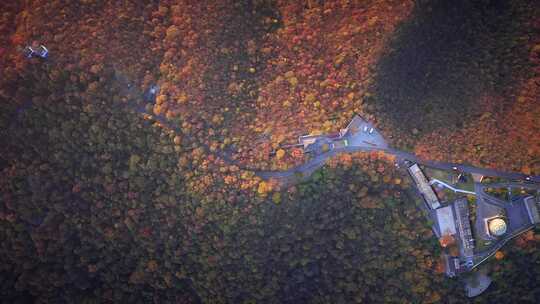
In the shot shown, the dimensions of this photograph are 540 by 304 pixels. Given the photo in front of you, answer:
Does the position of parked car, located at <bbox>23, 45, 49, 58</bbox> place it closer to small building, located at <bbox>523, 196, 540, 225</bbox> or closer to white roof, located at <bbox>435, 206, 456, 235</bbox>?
white roof, located at <bbox>435, 206, 456, 235</bbox>

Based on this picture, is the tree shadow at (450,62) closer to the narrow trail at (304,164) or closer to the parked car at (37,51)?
the narrow trail at (304,164)

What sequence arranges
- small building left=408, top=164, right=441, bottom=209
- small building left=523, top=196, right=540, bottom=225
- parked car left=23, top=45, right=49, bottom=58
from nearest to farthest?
small building left=523, top=196, right=540, bottom=225 → small building left=408, top=164, right=441, bottom=209 → parked car left=23, top=45, right=49, bottom=58

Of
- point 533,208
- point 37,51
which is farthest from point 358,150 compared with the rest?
point 37,51

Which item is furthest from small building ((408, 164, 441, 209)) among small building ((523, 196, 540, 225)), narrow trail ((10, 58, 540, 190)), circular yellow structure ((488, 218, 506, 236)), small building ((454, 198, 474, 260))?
small building ((523, 196, 540, 225))

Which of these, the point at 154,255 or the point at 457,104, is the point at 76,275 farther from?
the point at 457,104

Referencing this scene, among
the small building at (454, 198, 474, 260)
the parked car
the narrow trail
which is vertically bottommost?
the small building at (454, 198, 474, 260)

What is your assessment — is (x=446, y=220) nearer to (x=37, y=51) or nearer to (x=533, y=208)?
(x=533, y=208)
